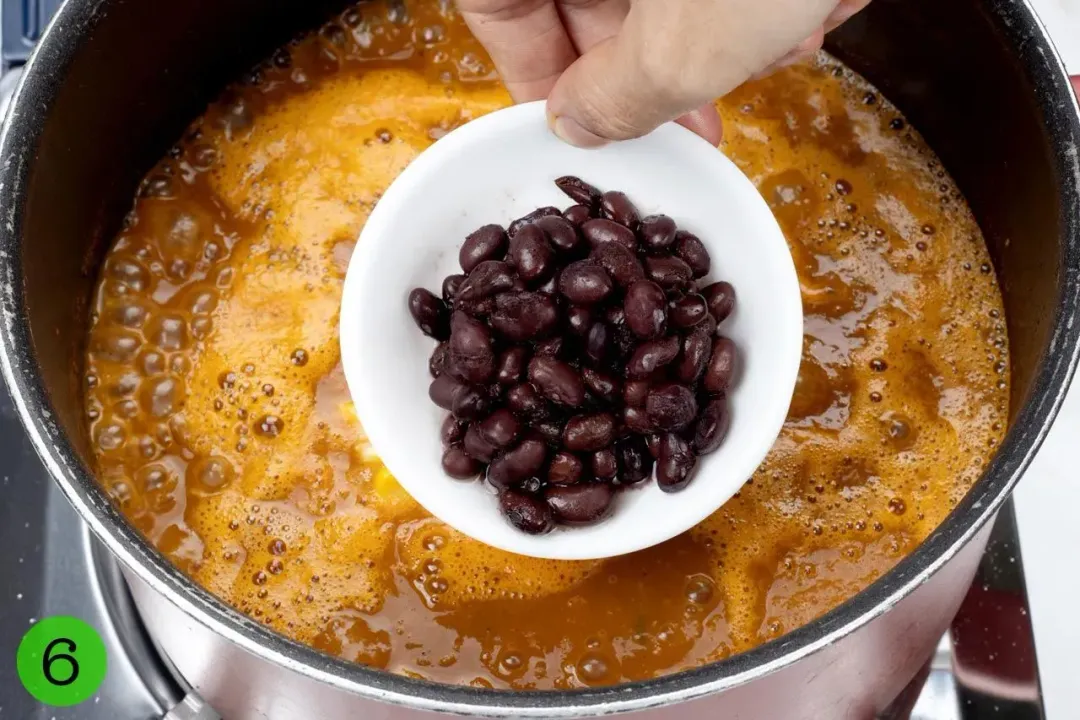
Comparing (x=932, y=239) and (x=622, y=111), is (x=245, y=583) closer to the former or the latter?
(x=622, y=111)

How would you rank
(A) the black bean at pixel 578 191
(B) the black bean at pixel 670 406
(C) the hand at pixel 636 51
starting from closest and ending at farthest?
(C) the hand at pixel 636 51
(B) the black bean at pixel 670 406
(A) the black bean at pixel 578 191

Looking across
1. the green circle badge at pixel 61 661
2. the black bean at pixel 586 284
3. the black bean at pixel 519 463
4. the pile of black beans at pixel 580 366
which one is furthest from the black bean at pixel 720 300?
the green circle badge at pixel 61 661

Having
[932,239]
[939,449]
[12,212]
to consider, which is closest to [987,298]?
[932,239]

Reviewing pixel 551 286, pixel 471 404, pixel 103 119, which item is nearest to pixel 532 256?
pixel 551 286

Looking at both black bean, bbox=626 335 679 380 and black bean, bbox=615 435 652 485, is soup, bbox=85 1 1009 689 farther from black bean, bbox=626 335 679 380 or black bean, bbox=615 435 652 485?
black bean, bbox=626 335 679 380

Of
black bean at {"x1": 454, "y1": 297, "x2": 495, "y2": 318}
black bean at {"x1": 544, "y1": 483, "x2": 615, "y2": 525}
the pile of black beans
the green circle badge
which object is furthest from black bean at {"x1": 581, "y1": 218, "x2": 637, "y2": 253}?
the green circle badge

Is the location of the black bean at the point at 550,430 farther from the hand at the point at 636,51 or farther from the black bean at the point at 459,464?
the hand at the point at 636,51
